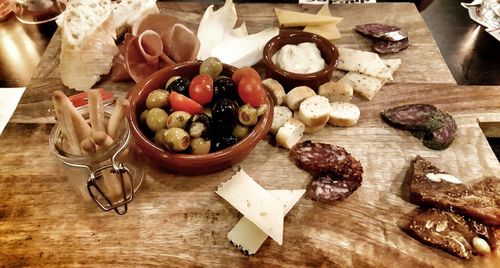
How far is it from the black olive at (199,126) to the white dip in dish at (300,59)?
18.6 inches

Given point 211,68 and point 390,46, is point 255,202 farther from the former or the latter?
point 390,46

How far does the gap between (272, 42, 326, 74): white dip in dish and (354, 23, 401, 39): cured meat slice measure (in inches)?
13.7

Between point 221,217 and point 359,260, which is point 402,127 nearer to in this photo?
point 359,260

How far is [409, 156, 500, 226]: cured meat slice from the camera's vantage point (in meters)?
1.20

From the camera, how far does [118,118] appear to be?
3.62ft

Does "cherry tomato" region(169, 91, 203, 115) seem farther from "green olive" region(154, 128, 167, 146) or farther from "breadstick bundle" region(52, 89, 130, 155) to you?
"breadstick bundle" region(52, 89, 130, 155)

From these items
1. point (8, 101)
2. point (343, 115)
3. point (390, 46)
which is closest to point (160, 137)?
point (343, 115)

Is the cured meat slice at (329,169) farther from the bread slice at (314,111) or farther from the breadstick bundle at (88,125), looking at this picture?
the breadstick bundle at (88,125)

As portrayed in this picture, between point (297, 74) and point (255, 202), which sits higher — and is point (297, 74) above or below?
above

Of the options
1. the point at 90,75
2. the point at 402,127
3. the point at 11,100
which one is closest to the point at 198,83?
the point at 90,75

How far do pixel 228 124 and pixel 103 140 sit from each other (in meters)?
0.36

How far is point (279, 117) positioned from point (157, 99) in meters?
0.42

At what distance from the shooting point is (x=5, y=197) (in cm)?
129

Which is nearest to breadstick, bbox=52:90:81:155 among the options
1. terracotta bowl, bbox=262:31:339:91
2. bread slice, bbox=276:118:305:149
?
bread slice, bbox=276:118:305:149
